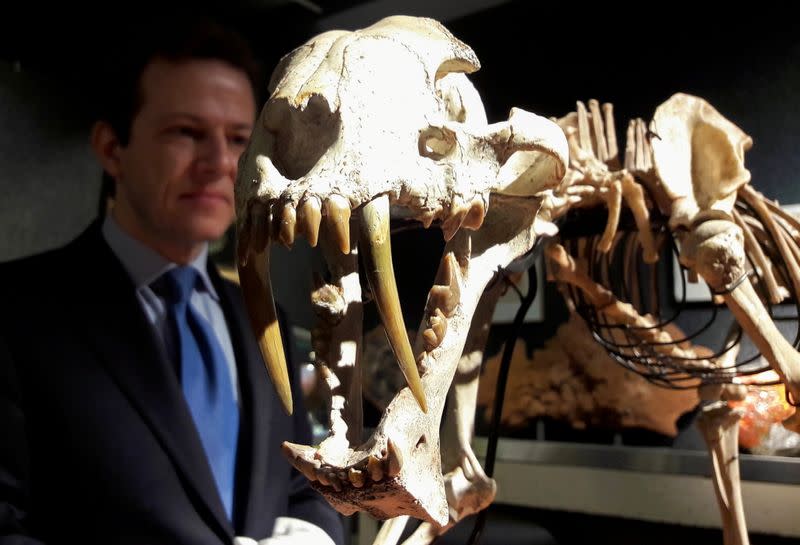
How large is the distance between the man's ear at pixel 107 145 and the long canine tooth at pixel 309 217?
31.3 inches

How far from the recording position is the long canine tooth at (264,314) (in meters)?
0.59

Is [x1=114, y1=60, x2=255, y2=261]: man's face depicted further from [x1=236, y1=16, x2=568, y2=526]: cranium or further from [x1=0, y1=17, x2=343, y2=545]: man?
[x1=236, y1=16, x2=568, y2=526]: cranium

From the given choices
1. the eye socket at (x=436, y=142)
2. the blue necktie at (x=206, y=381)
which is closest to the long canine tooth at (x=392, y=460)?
the eye socket at (x=436, y=142)

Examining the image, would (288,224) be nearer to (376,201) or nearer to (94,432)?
(376,201)

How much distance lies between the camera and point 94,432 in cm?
98

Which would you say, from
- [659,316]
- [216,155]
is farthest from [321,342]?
[659,316]

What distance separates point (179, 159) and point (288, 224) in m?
0.68

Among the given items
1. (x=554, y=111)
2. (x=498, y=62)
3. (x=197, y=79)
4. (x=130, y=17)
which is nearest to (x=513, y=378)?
(x=554, y=111)

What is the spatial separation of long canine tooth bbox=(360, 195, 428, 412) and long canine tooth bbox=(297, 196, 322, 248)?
0.04m

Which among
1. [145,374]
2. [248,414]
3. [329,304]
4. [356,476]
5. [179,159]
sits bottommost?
[248,414]

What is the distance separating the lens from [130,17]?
1521 mm

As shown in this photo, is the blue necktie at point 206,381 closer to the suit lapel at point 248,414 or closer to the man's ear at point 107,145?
the suit lapel at point 248,414

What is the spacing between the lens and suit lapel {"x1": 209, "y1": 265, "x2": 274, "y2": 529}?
108 cm

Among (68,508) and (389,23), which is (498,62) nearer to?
(389,23)
